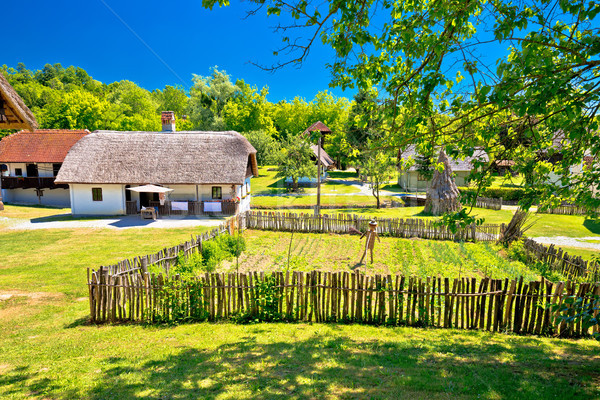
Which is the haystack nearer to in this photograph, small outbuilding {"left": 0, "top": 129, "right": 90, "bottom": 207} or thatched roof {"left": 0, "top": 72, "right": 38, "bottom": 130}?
thatched roof {"left": 0, "top": 72, "right": 38, "bottom": 130}

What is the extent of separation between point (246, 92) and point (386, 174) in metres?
38.5

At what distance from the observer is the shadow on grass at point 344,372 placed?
4.43 meters

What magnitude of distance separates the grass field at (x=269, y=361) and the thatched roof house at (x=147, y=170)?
45.5 ft

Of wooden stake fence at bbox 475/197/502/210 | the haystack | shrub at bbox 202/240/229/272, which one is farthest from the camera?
wooden stake fence at bbox 475/197/502/210

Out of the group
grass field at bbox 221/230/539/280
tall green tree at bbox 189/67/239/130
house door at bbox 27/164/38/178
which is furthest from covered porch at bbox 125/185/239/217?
tall green tree at bbox 189/67/239/130

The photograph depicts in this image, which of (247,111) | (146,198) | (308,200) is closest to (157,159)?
(146,198)

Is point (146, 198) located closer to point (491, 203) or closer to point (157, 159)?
point (157, 159)

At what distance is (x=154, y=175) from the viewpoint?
2212cm

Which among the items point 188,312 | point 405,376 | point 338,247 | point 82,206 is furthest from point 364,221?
point 82,206

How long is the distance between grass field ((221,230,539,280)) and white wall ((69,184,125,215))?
34.9 ft

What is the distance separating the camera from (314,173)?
113ft

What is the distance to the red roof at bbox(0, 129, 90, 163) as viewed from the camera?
26.7m

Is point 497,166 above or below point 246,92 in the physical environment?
below

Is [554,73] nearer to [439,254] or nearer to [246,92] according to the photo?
[439,254]
